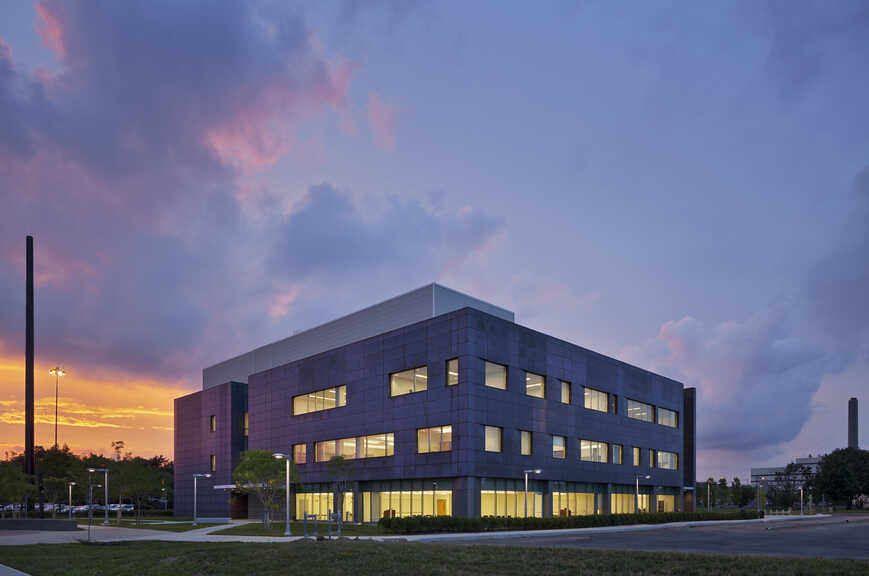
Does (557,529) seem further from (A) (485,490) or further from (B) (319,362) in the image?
(B) (319,362)

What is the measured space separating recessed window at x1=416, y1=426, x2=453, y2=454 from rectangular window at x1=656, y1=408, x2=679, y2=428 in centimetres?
3606

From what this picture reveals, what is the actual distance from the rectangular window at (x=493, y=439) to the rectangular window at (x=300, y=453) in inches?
865

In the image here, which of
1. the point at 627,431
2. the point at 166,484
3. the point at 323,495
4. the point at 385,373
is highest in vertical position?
the point at 385,373

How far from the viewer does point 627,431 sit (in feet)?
237

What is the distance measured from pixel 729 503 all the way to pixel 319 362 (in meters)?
162

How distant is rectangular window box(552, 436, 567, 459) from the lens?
60.1 metres

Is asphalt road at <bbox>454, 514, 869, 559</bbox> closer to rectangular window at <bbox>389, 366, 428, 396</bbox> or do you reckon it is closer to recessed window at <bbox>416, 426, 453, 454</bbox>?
recessed window at <bbox>416, 426, 453, 454</bbox>

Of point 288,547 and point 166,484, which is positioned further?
point 166,484

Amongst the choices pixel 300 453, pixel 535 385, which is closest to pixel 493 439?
pixel 535 385

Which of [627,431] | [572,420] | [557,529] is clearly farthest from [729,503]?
[557,529]

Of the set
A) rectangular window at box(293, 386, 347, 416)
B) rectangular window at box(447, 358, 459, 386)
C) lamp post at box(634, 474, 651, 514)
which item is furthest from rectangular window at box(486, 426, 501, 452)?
lamp post at box(634, 474, 651, 514)

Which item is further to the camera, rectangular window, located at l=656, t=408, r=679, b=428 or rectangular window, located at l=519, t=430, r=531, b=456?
rectangular window, located at l=656, t=408, r=679, b=428

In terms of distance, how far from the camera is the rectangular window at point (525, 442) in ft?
185

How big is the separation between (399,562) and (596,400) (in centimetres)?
5127
